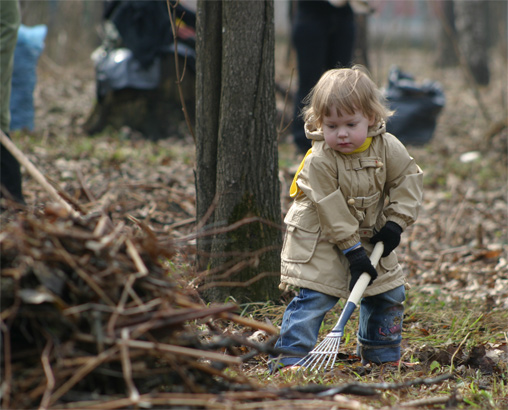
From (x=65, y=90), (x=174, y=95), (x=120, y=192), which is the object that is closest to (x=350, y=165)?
→ (x=120, y=192)

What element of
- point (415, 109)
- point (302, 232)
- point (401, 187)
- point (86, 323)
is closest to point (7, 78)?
point (302, 232)

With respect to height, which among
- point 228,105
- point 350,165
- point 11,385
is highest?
point 228,105

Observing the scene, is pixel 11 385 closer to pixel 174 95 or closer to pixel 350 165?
pixel 350 165

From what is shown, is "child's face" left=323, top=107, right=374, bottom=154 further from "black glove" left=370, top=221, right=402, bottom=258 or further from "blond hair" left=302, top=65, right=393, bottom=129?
"black glove" left=370, top=221, right=402, bottom=258

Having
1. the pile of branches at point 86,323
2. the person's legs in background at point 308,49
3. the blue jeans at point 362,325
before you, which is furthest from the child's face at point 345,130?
the person's legs in background at point 308,49

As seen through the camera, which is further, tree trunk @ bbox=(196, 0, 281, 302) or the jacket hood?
tree trunk @ bbox=(196, 0, 281, 302)

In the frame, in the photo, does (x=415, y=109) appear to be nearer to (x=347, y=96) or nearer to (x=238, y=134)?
(x=238, y=134)

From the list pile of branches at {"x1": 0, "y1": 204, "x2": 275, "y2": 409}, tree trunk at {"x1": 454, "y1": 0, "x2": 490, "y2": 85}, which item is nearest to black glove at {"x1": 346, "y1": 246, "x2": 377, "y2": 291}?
pile of branches at {"x1": 0, "y1": 204, "x2": 275, "y2": 409}

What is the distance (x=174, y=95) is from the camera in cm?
766

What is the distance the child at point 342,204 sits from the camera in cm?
272

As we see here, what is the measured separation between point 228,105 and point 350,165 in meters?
0.79

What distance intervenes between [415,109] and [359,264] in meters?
6.55

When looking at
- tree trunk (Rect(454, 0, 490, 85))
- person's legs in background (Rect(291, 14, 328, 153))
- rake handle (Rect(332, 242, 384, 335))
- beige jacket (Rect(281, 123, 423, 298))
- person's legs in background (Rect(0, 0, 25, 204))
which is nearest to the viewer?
rake handle (Rect(332, 242, 384, 335))

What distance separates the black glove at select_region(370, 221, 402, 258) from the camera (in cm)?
278
